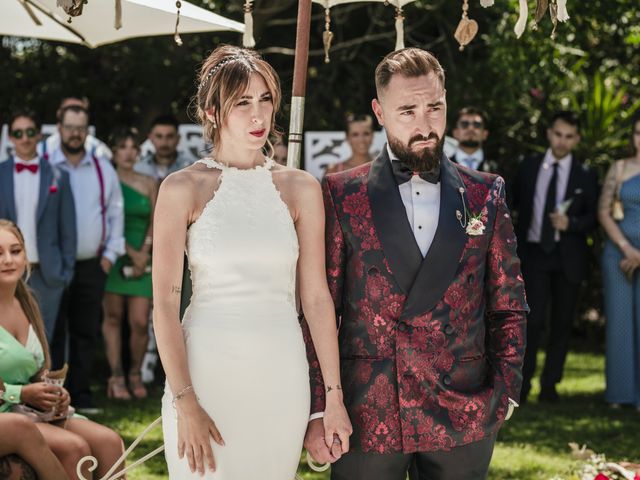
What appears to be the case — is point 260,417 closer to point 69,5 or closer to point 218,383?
point 218,383

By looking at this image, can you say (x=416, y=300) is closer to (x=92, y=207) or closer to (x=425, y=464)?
(x=425, y=464)

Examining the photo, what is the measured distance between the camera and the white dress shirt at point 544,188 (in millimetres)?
8789

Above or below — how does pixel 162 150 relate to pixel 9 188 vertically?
above

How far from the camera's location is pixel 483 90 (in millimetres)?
12820

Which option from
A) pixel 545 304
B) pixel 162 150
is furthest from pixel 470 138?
pixel 162 150

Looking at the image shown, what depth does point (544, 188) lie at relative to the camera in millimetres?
8820

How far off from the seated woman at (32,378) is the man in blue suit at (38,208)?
2.22 m

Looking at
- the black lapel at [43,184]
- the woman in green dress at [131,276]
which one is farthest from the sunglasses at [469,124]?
the black lapel at [43,184]

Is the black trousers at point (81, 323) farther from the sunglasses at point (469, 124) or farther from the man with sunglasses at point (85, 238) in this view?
the sunglasses at point (469, 124)

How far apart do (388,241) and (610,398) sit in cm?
583

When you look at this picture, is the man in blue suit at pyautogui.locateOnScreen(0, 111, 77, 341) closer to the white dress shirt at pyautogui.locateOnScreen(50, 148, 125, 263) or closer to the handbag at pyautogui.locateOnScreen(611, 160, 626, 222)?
the white dress shirt at pyautogui.locateOnScreen(50, 148, 125, 263)

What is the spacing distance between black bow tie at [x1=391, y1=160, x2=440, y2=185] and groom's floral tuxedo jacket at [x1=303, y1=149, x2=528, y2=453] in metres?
0.03

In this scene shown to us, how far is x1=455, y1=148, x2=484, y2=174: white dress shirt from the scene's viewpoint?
27.8 feet

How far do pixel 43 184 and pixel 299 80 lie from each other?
166 inches
